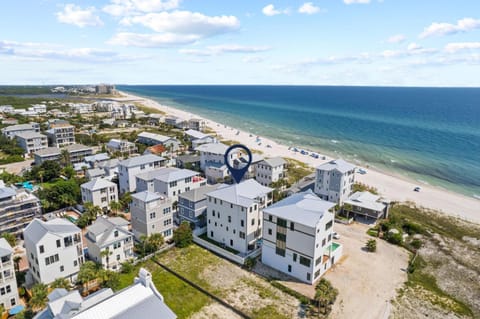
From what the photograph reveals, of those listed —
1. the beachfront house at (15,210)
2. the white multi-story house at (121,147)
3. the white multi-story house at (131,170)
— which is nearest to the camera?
the beachfront house at (15,210)

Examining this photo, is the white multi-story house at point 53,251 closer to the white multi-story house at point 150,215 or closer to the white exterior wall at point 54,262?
the white exterior wall at point 54,262

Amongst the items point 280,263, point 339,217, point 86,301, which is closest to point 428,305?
point 280,263

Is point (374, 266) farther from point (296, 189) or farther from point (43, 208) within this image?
point (43, 208)

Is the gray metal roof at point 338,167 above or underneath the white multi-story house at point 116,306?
above

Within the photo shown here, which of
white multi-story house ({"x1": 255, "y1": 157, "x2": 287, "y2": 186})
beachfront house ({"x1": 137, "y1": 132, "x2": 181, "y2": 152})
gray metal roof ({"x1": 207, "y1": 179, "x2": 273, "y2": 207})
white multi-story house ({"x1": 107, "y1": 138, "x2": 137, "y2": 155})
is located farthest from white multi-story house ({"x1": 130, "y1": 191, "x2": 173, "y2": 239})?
white multi-story house ({"x1": 107, "y1": 138, "x2": 137, "y2": 155})

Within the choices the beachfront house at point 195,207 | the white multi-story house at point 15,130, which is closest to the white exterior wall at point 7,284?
the beachfront house at point 195,207

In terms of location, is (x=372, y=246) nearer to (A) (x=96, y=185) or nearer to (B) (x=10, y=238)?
(A) (x=96, y=185)
